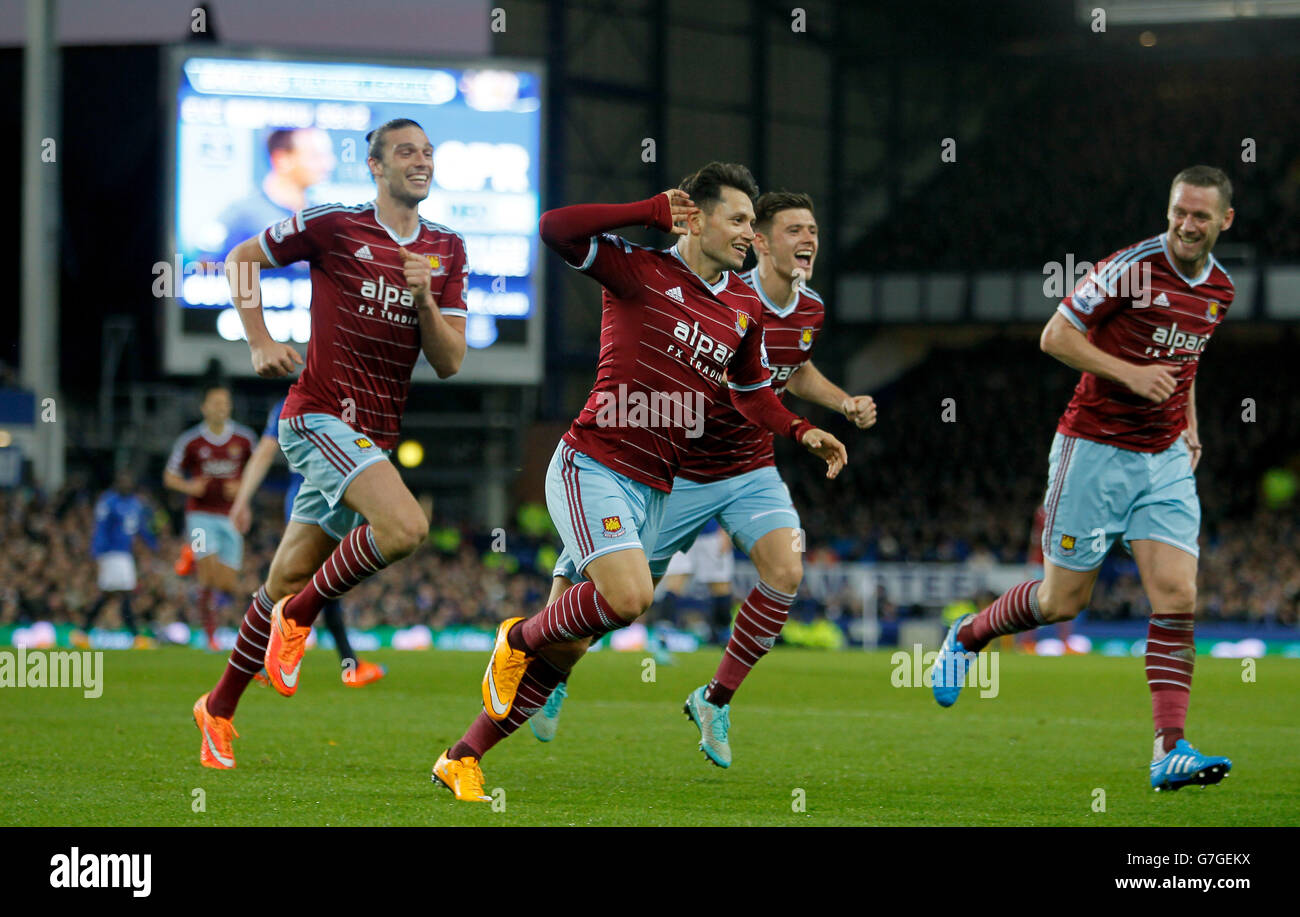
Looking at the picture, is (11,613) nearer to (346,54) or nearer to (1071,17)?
(346,54)

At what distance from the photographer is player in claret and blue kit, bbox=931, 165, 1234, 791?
6422mm

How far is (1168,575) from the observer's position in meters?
6.45

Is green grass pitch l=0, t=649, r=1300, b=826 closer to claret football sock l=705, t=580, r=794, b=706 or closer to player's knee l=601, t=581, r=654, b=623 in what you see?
claret football sock l=705, t=580, r=794, b=706

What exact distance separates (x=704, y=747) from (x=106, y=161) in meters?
31.4

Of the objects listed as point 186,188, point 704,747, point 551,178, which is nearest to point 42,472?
point 186,188

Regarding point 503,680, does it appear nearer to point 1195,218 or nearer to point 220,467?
point 1195,218

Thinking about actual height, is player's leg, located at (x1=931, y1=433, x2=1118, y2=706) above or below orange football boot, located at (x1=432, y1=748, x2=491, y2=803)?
above

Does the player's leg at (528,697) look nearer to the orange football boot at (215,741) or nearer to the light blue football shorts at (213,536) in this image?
the orange football boot at (215,741)

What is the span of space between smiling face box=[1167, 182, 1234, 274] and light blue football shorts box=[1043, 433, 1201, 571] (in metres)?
0.85

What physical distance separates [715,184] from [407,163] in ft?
4.97

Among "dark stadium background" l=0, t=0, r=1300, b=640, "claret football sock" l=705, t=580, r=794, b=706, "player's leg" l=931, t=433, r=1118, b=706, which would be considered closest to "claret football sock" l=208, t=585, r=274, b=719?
"claret football sock" l=705, t=580, r=794, b=706

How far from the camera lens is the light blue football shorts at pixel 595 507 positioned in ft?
18.4
